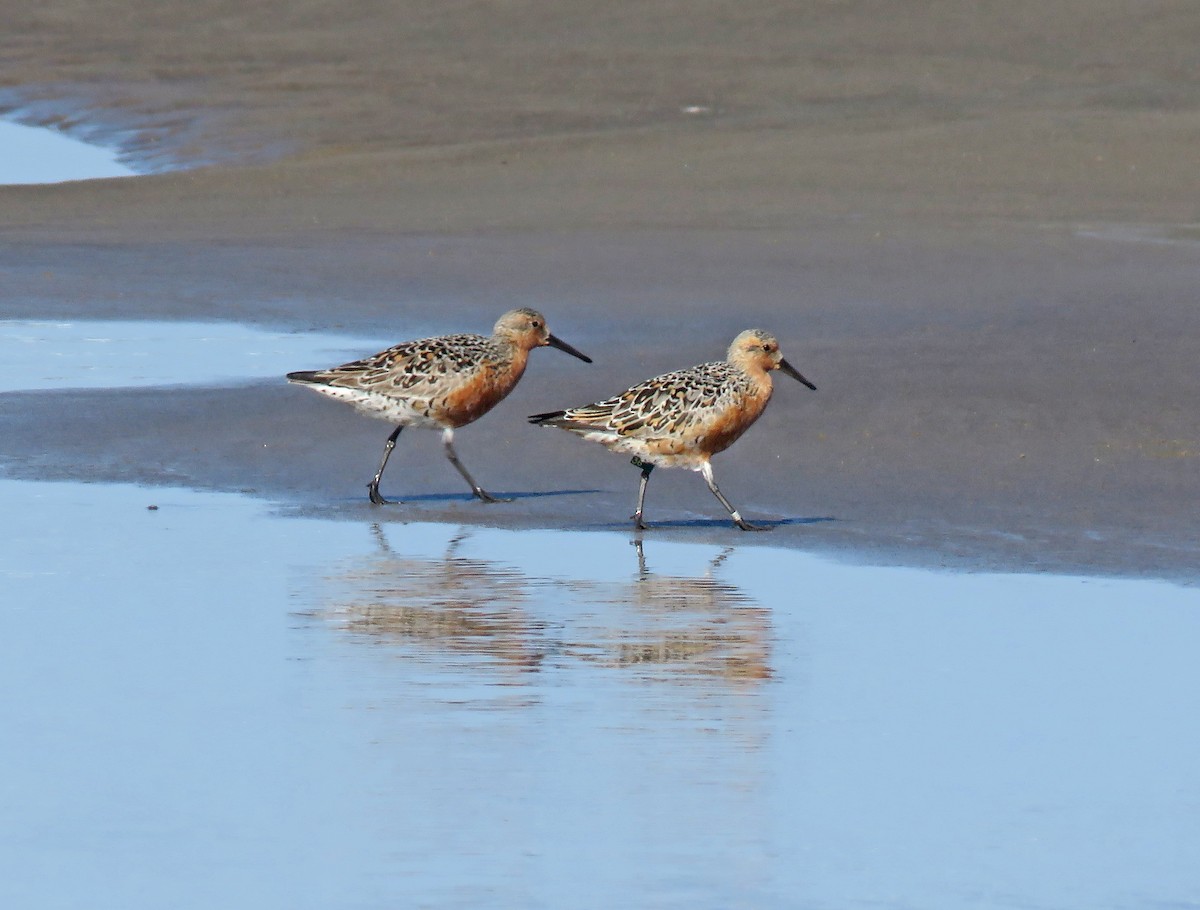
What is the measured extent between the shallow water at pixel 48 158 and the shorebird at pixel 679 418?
17.1m

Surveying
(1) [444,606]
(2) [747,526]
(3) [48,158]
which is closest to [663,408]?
(2) [747,526]

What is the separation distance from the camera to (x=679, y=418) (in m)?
11.0

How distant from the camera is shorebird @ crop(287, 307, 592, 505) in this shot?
39.2 feet

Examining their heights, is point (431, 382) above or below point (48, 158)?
below

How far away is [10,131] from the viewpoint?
34.1 metres

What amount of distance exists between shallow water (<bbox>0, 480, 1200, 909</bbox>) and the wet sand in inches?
56.0

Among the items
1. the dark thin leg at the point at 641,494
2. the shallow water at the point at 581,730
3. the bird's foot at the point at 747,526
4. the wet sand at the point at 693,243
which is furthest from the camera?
the wet sand at the point at 693,243

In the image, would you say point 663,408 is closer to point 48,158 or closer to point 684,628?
point 684,628

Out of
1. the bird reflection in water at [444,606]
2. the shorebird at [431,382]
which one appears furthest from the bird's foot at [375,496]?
the bird reflection in water at [444,606]

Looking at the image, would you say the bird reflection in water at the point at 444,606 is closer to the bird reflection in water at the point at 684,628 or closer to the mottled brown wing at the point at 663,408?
the bird reflection in water at the point at 684,628

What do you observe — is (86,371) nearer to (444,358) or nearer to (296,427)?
(296,427)

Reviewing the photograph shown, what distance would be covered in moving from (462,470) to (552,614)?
3046mm

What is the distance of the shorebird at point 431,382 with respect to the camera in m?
11.9

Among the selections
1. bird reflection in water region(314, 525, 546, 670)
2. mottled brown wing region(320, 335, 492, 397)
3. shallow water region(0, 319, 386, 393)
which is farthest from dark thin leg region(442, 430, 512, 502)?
shallow water region(0, 319, 386, 393)
